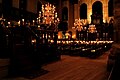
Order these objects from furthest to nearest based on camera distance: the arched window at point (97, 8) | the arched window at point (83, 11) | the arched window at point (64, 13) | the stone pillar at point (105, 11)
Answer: the arched window at point (64, 13) < the arched window at point (83, 11) < the arched window at point (97, 8) < the stone pillar at point (105, 11)

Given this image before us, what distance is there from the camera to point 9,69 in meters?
5.94

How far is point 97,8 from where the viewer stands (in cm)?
2617

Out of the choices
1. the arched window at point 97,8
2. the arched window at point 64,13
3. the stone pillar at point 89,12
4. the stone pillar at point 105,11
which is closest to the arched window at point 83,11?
the stone pillar at point 89,12

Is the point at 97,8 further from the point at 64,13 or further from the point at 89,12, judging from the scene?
the point at 64,13

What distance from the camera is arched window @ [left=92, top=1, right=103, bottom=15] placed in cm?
2541

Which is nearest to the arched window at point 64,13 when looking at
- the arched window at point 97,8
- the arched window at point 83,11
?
the arched window at point 83,11

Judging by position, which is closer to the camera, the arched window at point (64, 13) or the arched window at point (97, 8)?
the arched window at point (97, 8)

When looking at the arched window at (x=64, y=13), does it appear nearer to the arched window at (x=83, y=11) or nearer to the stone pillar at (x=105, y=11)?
the arched window at (x=83, y=11)

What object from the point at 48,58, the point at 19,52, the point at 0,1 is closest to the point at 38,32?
the point at 48,58

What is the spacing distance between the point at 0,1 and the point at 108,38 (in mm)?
15095

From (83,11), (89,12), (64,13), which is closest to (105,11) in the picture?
(89,12)

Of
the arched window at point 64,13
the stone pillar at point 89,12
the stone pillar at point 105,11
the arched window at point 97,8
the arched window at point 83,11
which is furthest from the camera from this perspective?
the arched window at point 64,13

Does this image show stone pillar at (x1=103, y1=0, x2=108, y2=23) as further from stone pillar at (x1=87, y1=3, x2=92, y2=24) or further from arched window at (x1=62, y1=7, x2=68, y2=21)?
arched window at (x1=62, y1=7, x2=68, y2=21)

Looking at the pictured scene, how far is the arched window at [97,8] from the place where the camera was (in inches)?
1000
